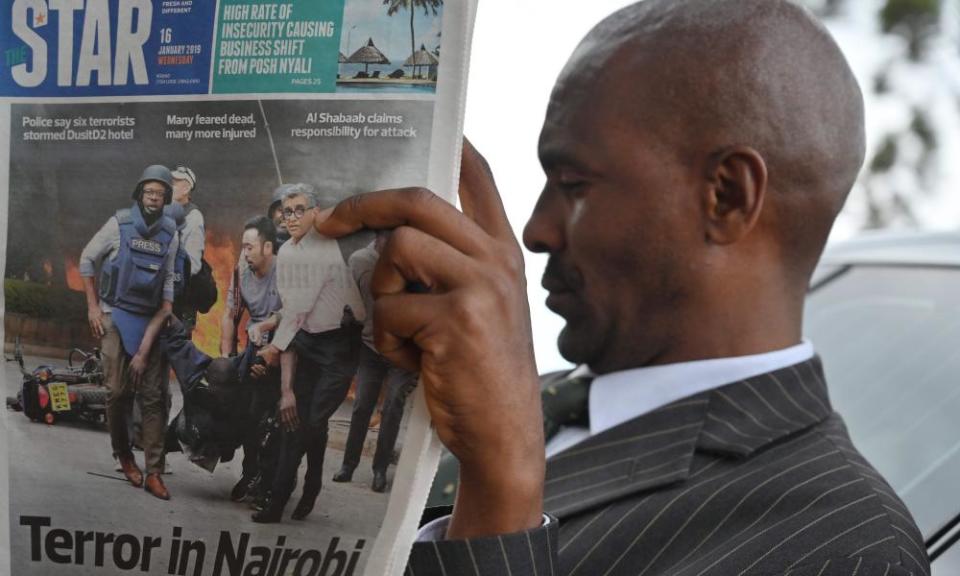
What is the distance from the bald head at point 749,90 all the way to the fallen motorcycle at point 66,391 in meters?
0.90

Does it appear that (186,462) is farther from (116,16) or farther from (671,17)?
(671,17)

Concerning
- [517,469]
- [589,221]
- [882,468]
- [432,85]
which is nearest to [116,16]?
[432,85]

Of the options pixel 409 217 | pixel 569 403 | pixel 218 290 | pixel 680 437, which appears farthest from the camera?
pixel 569 403

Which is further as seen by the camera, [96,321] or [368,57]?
[96,321]

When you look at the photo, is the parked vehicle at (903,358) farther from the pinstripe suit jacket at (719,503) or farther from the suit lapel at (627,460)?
the suit lapel at (627,460)

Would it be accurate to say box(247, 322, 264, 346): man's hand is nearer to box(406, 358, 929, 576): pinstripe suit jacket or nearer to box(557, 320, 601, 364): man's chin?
box(406, 358, 929, 576): pinstripe suit jacket

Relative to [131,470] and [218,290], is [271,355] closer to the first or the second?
[218,290]

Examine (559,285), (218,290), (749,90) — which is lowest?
(559,285)

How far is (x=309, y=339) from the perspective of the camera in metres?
1.20

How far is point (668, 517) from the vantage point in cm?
161

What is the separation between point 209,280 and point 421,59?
33 cm

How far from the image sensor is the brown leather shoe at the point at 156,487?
4.15ft

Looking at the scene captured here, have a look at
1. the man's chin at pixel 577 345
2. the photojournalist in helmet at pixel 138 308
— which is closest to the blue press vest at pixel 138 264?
the photojournalist in helmet at pixel 138 308

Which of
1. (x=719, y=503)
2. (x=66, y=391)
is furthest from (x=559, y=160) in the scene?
(x=66, y=391)
